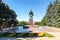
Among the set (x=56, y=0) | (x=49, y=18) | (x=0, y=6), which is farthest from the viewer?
(x=49, y=18)

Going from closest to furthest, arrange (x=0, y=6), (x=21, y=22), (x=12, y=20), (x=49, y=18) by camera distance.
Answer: (x=0, y=6)
(x=12, y=20)
(x=49, y=18)
(x=21, y=22)

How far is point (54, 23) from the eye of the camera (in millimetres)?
35000

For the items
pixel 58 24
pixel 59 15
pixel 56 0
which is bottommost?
pixel 58 24

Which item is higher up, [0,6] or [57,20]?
[0,6]

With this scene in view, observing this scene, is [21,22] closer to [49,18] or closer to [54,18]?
[49,18]

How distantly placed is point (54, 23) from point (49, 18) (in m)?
5.90

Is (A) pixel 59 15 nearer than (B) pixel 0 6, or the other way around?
(B) pixel 0 6

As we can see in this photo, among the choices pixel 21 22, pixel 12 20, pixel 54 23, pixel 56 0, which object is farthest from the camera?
pixel 21 22

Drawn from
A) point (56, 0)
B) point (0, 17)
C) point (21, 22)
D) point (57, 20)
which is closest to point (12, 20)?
point (0, 17)

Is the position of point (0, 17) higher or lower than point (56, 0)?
lower

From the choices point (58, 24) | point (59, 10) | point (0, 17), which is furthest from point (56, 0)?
point (0, 17)

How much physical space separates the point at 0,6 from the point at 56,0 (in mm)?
21516

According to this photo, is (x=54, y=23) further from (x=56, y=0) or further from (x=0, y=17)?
(x=0, y=17)

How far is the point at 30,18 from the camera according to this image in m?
43.1
